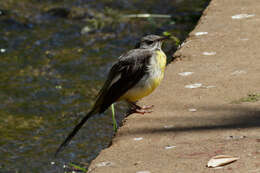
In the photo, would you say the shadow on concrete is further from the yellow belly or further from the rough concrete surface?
the yellow belly

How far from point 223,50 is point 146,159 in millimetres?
2496

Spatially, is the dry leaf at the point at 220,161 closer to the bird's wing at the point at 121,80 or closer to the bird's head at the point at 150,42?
the bird's wing at the point at 121,80

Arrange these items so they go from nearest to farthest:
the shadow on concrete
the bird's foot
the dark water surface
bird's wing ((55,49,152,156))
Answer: the shadow on concrete → the bird's foot → bird's wing ((55,49,152,156)) → the dark water surface

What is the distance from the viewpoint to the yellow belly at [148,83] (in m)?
5.36

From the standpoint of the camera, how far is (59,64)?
28.7 feet

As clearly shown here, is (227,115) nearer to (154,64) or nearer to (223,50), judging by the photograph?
(154,64)

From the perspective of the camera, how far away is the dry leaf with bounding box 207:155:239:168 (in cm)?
400

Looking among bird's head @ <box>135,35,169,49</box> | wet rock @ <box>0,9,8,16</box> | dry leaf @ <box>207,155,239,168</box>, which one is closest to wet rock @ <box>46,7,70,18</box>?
wet rock @ <box>0,9,8,16</box>

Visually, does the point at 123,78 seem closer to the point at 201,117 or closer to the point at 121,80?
the point at 121,80

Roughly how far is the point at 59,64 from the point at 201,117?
4.20 meters

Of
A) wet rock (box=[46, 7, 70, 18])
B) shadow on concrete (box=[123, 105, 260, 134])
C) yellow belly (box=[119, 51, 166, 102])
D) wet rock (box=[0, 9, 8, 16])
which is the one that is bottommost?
shadow on concrete (box=[123, 105, 260, 134])

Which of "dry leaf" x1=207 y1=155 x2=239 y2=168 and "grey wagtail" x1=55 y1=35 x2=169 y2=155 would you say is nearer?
"dry leaf" x1=207 y1=155 x2=239 y2=168

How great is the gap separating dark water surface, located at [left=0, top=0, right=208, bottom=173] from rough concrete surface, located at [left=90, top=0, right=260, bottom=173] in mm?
1515

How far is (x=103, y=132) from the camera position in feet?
23.5
